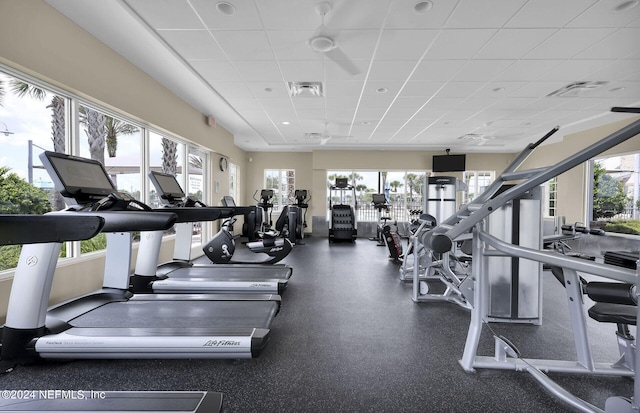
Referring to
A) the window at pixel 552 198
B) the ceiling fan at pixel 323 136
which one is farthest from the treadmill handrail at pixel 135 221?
the window at pixel 552 198

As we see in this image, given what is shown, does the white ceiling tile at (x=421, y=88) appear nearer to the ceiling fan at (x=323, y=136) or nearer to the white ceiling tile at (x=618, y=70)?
the white ceiling tile at (x=618, y=70)

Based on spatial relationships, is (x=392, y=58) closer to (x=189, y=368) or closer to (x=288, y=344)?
(x=288, y=344)

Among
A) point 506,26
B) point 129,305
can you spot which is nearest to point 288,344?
point 129,305

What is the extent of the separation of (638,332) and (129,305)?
3338mm

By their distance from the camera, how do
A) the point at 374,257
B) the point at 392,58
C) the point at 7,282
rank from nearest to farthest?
the point at 7,282 → the point at 392,58 → the point at 374,257

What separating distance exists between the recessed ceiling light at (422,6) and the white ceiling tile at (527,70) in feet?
5.78

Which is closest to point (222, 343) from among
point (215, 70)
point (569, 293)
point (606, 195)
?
point (569, 293)

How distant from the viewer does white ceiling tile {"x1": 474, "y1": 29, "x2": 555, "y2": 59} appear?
2766mm

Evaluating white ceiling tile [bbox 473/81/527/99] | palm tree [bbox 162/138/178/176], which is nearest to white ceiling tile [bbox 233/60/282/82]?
palm tree [bbox 162/138/178/176]

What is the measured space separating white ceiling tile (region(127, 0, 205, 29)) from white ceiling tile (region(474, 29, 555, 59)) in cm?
300

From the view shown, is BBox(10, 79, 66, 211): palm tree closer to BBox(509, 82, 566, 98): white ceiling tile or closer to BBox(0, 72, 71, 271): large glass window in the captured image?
BBox(0, 72, 71, 271): large glass window

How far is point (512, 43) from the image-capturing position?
296 cm

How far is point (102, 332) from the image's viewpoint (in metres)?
1.90

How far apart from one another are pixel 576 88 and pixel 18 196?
694 centimetres
